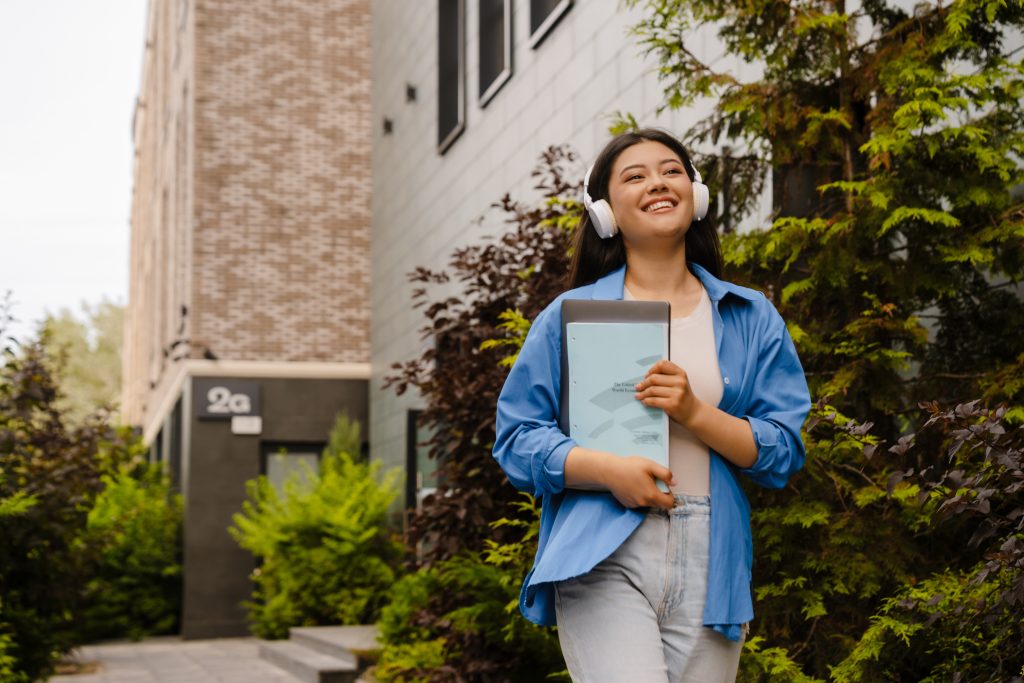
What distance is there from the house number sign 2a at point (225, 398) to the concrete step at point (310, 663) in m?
4.77

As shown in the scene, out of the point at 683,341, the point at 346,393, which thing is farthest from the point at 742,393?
the point at 346,393

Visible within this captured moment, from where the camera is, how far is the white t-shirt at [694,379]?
2705 millimetres

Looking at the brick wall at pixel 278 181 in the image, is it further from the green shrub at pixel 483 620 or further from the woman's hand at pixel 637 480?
the woman's hand at pixel 637 480

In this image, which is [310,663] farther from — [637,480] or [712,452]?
[637,480]

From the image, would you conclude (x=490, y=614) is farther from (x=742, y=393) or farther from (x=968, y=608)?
(x=742, y=393)

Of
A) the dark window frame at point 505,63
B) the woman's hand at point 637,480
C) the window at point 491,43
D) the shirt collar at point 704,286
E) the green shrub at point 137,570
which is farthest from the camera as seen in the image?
the green shrub at point 137,570

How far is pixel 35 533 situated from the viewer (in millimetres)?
9062

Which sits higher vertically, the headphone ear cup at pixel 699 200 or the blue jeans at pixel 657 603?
the headphone ear cup at pixel 699 200

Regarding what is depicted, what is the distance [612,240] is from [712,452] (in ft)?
1.88

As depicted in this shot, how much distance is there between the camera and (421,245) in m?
14.8

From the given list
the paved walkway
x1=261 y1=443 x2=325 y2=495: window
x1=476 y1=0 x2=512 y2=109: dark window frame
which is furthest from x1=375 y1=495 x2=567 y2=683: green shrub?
x1=261 y1=443 x2=325 y2=495: window

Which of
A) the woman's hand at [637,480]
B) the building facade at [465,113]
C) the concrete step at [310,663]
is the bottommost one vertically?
the concrete step at [310,663]

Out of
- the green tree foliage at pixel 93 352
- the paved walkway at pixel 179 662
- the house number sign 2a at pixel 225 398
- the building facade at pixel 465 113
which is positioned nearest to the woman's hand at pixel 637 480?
the building facade at pixel 465 113

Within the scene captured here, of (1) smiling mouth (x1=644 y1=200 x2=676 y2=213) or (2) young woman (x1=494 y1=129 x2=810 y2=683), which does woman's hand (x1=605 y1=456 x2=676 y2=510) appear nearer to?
(2) young woman (x1=494 y1=129 x2=810 y2=683)
